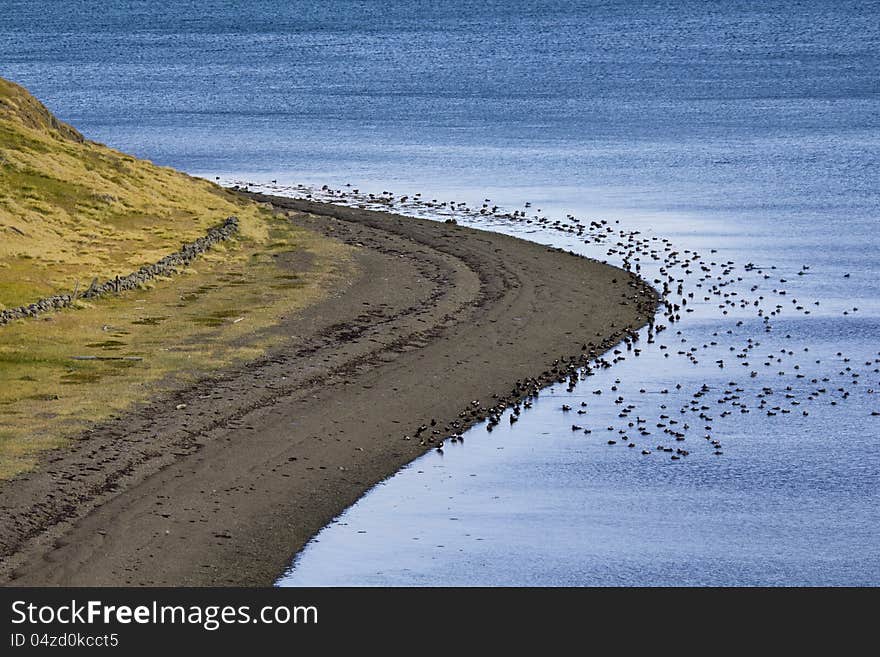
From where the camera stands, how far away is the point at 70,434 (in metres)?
38.6

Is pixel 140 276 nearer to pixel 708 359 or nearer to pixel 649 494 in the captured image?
pixel 708 359

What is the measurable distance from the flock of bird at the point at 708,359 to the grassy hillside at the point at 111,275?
10.8 meters

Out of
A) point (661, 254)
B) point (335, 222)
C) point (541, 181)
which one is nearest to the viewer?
point (661, 254)

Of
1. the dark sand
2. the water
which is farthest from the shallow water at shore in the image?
the dark sand

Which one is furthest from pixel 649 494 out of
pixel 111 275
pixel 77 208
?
pixel 77 208

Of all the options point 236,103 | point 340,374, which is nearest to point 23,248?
point 340,374

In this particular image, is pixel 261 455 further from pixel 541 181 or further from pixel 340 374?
pixel 541 181

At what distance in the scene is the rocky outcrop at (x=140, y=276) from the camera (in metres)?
52.5

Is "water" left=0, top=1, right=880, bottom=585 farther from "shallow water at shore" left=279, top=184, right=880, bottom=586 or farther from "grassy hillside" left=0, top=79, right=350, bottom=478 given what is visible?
"grassy hillside" left=0, top=79, right=350, bottom=478

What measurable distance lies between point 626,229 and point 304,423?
126 feet

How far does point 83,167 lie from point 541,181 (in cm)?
3065

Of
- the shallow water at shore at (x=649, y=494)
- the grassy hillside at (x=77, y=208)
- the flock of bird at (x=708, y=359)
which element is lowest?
the shallow water at shore at (x=649, y=494)

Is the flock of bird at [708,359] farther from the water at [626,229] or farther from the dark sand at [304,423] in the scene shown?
the dark sand at [304,423]

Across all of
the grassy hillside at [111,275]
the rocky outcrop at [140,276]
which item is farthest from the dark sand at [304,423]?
the rocky outcrop at [140,276]
